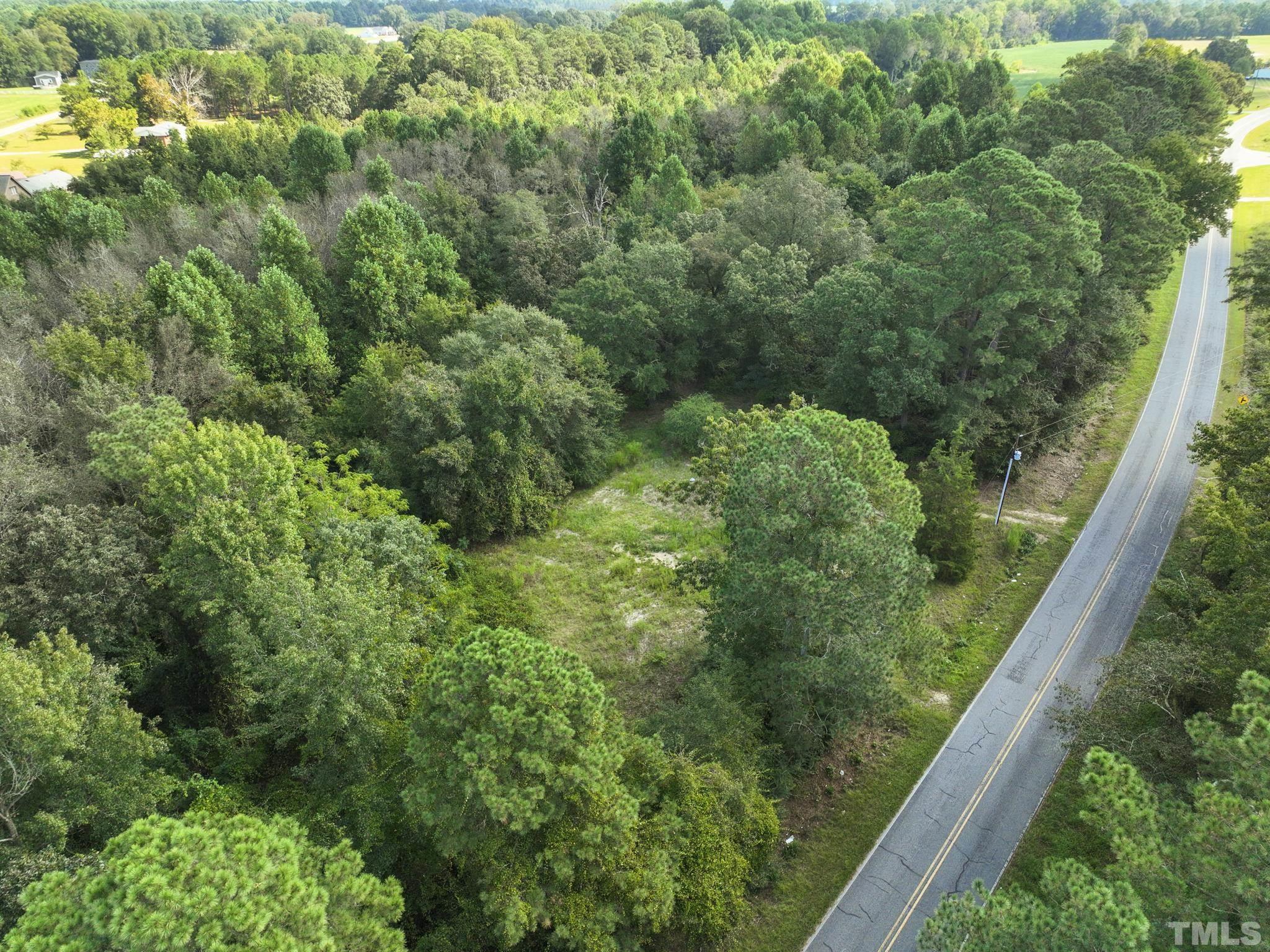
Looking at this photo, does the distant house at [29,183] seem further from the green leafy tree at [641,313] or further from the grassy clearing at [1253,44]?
the grassy clearing at [1253,44]

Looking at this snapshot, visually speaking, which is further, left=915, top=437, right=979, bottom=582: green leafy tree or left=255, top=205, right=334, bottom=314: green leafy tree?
left=255, top=205, right=334, bottom=314: green leafy tree

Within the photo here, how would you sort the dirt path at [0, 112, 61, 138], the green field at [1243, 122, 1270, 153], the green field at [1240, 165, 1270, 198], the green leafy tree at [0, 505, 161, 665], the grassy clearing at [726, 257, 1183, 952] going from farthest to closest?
the dirt path at [0, 112, 61, 138]
the green field at [1243, 122, 1270, 153]
the green field at [1240, 165, 1270, 198]
the green leafy tree at [0, 505, 161, 665]
the grassy clearing at [726, 257, 1183, 952]

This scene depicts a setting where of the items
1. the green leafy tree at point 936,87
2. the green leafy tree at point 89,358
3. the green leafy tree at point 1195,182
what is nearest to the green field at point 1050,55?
the green leafy tree at point 936,87

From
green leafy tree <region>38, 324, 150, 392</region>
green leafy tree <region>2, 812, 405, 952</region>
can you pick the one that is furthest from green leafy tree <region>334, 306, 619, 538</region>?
green leafy tree <region>2, 812, 405, 952</region>

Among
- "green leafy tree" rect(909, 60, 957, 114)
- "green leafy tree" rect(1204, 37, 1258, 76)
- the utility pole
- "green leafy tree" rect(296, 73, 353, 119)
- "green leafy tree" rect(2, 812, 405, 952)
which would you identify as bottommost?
the utility pole

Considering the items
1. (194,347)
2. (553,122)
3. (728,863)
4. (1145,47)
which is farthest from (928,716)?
(1145,47)

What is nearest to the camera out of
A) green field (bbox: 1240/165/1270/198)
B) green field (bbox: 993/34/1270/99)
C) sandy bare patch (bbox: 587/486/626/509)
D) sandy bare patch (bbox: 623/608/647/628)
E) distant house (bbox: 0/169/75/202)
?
sandy bare patch (bbox: 623/608/647/628)

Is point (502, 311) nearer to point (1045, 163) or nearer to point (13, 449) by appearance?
point (13, 449)

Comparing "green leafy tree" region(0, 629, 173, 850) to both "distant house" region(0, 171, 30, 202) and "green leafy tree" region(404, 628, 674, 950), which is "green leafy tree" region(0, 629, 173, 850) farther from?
"distant house" region(0, 171, 30, 202)
